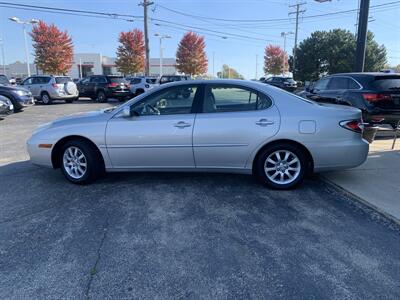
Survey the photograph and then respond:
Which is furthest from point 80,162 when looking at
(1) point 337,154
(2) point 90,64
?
(2) point 90,64

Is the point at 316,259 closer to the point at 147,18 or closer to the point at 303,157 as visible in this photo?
the point at 303,157

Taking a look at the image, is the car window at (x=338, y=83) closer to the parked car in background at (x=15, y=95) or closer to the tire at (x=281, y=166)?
the tire at (x=281, y=166)

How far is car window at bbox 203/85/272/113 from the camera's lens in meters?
4.82

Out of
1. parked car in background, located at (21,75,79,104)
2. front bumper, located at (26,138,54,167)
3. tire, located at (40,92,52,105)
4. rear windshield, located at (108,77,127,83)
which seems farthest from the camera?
rear windshield, located at (108,77,127,83)

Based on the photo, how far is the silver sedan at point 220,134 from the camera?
470 centimetres

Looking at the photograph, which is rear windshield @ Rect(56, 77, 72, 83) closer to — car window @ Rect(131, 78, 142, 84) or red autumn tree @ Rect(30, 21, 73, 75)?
car window @ Rect(131, 78, 142, 84)

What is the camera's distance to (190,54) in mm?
57531

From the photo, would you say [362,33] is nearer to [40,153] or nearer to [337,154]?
[337,154]

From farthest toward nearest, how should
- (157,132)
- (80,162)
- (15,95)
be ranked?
1. (15,95)
2. (80,162)
3. (157,132)

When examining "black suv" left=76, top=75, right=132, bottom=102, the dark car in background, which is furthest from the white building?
the dark car in background

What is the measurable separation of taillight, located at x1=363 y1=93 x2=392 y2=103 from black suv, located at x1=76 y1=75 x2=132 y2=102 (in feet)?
58.1

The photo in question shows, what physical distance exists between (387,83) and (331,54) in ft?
119

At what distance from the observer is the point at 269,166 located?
487cm

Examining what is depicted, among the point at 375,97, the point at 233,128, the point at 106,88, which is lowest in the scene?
the point at 233,128
